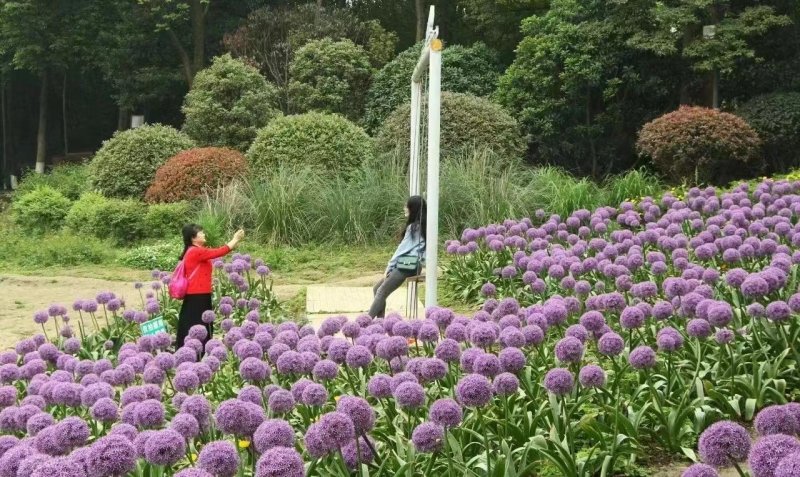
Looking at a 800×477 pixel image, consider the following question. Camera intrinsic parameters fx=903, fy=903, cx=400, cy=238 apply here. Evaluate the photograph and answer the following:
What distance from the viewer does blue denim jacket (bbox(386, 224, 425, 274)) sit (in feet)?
25.0

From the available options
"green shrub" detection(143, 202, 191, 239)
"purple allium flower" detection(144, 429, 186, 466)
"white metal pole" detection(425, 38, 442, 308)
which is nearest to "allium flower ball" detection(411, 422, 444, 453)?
"purple allium flower" detection(144, 429, 186, 466)

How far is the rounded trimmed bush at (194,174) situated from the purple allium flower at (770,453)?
1320cm

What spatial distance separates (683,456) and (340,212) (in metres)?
9.61

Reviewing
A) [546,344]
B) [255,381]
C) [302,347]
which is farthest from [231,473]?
[546,344]

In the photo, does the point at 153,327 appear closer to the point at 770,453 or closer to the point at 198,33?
the point at 770,453

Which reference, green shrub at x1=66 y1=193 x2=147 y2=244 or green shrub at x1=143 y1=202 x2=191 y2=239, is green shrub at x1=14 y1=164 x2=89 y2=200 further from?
green shrub at x1=143 y1=202 x2=191 y2=239

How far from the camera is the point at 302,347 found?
14.0 ft

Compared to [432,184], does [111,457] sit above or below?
below

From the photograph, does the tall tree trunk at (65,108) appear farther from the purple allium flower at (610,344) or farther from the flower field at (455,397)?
the purple allium flower at (610,344)

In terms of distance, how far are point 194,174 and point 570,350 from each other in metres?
12.4

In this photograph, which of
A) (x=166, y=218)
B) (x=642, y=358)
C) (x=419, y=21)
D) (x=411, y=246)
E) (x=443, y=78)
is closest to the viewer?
(x=642, y=358)

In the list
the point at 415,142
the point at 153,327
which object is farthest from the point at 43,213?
the point at 153,327

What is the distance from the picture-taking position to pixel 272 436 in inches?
111

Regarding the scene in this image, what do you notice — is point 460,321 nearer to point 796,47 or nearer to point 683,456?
point 683,456
